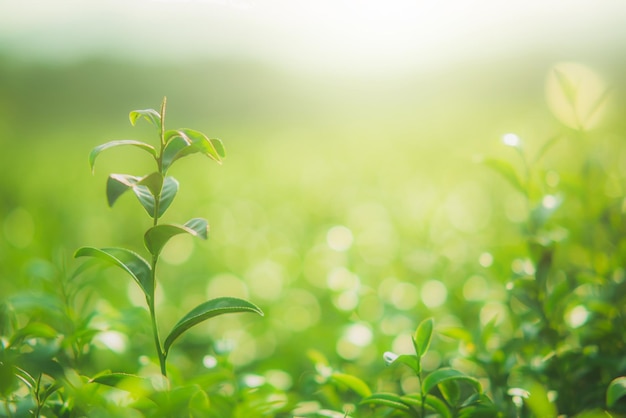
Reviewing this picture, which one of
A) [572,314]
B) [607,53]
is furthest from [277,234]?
[607,53]

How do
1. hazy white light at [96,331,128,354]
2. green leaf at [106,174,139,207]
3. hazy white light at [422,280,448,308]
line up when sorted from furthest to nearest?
hazy white light at [422,280,448,308] → hazy white light at [96,331,128,354] → green leaf at [106,174,139,207]

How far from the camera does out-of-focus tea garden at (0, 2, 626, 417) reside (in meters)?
0.77

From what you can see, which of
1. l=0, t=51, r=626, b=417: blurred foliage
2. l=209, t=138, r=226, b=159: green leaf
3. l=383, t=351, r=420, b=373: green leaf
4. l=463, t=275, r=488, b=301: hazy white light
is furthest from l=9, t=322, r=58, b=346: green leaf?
l=463, t=275, r=488, b=301: hazy white light

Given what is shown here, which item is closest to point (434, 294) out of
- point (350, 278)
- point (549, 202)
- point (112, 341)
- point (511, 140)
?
point (350, 278)

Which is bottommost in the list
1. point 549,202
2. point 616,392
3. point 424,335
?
point 616,392

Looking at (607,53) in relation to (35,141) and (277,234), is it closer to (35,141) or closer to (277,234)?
(277,234)

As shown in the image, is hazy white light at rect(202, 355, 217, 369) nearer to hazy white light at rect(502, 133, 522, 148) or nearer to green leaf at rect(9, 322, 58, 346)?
green leaf at rect(9, 322, 58, 346)

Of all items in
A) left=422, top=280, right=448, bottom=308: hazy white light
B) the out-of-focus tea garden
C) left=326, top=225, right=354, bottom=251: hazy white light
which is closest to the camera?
the out-of-focus tea garden

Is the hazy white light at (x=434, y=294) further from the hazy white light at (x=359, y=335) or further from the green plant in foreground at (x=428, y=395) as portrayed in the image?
the green plant in foreground at (x=428, y=395)

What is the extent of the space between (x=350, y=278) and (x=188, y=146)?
2.45 ft

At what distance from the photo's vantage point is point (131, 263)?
66 cm

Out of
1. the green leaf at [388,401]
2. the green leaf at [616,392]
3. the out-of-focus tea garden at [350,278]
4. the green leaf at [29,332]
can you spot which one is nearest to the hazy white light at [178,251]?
the out-of-focus tea garden at [350,278]

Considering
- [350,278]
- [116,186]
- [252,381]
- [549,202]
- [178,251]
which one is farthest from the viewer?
[178,251]

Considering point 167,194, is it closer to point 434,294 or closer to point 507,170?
point 507,170
